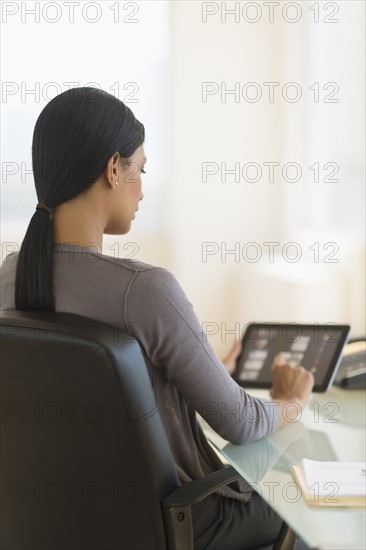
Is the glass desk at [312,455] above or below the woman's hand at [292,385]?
below

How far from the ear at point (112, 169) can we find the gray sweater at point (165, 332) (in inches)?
5.2

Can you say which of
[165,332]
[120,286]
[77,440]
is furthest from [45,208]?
[77,440]

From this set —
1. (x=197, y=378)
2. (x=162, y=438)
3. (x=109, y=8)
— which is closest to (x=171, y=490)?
(x=162, y=438)

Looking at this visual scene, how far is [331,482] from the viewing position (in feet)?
4.66

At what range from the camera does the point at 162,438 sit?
1296 mm

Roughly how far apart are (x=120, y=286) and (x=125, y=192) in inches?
9.3

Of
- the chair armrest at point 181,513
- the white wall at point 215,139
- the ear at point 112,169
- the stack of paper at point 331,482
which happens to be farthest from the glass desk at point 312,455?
the white wall at point 215,139

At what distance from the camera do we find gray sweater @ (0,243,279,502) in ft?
4.58

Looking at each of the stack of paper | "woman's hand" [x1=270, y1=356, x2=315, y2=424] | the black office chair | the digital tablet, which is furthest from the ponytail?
the digital tablet

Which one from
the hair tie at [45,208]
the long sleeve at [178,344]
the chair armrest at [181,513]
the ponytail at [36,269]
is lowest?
the chair armrest at [181,513]

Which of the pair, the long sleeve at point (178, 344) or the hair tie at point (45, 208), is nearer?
Result: the long sleeve at point (178, 344)

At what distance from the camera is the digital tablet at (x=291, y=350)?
6.98ft

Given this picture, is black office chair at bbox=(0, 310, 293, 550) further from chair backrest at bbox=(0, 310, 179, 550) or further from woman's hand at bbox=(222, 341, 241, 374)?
woman's hand at bbox=(222, 341, 241, 374)

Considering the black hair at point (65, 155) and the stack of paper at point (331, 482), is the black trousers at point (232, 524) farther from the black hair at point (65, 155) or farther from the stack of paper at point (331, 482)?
the black hair at point (65, 155)
